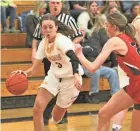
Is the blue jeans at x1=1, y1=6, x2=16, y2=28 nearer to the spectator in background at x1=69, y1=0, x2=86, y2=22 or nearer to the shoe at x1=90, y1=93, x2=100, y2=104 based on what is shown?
the spectator in background at x1=69, y1=0, x2=86, y2=22

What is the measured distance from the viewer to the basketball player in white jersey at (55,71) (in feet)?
16.6

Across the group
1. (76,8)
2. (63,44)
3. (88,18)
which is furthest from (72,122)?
(76,8)

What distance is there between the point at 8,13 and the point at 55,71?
415 cm

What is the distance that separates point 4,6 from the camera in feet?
29.0

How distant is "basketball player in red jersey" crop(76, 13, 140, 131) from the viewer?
4.27 m

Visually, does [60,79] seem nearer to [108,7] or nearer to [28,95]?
[28,95]

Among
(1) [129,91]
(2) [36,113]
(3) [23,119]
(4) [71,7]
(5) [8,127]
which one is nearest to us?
(1) [129,91]

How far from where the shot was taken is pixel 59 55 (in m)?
5.08

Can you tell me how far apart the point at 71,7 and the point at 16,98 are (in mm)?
2866

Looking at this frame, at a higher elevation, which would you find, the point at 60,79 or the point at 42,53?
the point at 42,53

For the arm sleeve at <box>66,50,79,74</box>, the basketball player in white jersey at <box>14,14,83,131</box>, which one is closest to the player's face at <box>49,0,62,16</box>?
the basketball player in white jersey at <box>14,14,83,131</box>

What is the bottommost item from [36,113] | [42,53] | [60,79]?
[36,113]

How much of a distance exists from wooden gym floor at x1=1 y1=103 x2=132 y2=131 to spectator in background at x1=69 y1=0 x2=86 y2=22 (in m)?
2.19

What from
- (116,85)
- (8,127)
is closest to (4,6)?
(116,85)
